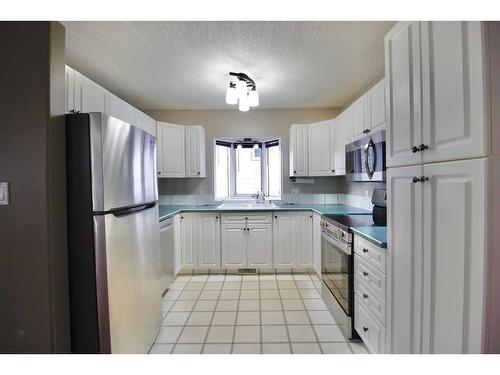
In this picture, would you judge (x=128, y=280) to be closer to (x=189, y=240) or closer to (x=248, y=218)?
(x=189, y=240)

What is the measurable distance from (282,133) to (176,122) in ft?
5.50

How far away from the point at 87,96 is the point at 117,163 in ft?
3.37

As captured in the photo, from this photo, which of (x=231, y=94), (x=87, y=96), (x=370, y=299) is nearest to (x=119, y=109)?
(x=87, y=96)

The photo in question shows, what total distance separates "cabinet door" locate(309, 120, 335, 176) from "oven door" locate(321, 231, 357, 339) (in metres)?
1.20

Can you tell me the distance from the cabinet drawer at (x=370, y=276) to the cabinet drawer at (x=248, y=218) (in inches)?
60.1

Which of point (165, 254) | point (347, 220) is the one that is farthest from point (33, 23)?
point (347, 220)

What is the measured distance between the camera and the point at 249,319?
7.34 feet

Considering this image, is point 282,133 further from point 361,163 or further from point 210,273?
point 210,273

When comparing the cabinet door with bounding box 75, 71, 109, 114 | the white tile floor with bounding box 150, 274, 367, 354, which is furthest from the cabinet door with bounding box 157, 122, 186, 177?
the white tile floor with bounding box 150, 274, 367, 354

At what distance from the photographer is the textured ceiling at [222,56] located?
182cm

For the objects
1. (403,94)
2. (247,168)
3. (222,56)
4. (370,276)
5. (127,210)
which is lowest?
(370,276)

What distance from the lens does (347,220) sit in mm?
2248

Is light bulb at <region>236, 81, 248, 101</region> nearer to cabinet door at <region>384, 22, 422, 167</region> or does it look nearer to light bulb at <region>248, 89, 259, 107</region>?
light bulb at <region>248, 89, 259, 107</region>

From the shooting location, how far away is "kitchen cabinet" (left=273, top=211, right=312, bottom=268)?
3248 millimetres
